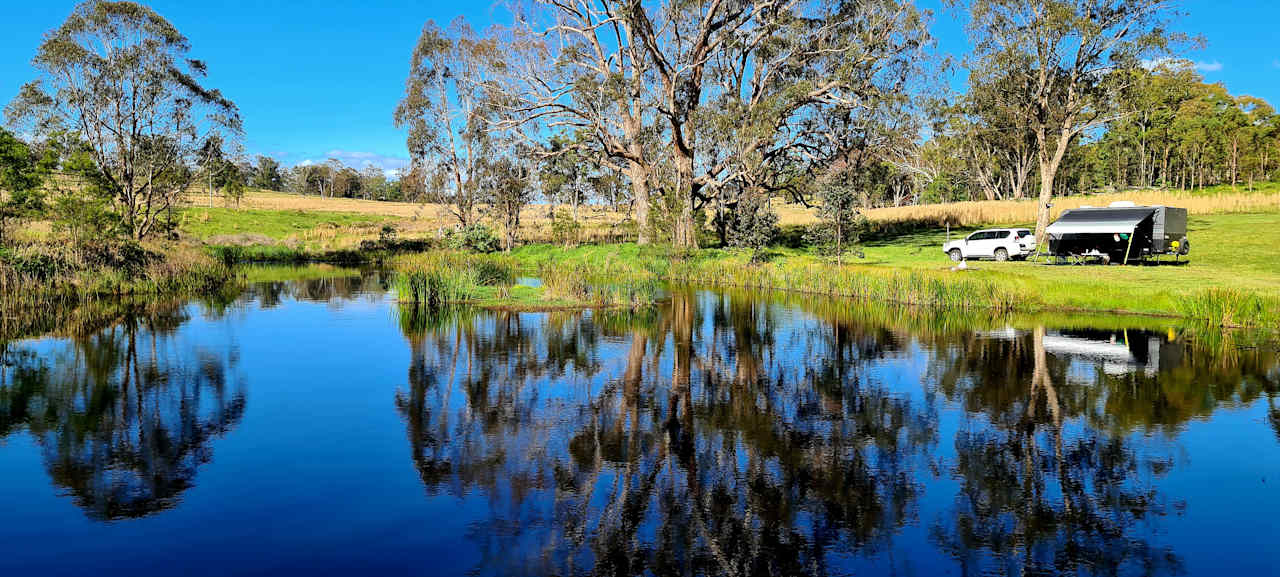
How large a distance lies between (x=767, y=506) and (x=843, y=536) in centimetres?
96

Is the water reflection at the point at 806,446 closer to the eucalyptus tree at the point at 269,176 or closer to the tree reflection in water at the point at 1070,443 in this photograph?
the tree reflection in water at the point at 1070,443

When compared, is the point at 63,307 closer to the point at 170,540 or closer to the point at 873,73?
the point at 170,540

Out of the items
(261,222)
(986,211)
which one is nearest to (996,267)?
(986,211)

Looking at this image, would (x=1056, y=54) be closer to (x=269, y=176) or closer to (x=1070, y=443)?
(x=1070, y=443)

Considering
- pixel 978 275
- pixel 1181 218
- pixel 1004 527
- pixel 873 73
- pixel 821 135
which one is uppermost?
pixel 873 73

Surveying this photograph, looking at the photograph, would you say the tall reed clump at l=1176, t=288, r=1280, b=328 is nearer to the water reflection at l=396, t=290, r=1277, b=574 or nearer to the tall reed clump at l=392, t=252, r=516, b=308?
the water reflection at l=396, t=290, r=1277, b=574

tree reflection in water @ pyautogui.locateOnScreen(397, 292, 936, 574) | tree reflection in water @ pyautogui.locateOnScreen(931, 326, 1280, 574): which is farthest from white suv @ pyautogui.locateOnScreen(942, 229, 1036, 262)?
tree reflection in water @ pyautogui.locateOnScreen(397, 292, 936, 574)

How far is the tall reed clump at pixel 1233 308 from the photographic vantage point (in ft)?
65.0

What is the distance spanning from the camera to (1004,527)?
7.51m

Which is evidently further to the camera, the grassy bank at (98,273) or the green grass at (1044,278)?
the grassy bank at (98,273)

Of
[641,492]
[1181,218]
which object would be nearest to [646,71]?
[1181,218]

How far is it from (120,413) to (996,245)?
36991mm

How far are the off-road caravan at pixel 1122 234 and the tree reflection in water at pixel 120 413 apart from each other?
33.3 metres

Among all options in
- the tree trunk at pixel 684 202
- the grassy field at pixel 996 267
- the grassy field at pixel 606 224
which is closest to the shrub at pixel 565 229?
the grassy field at pixel 606 224
